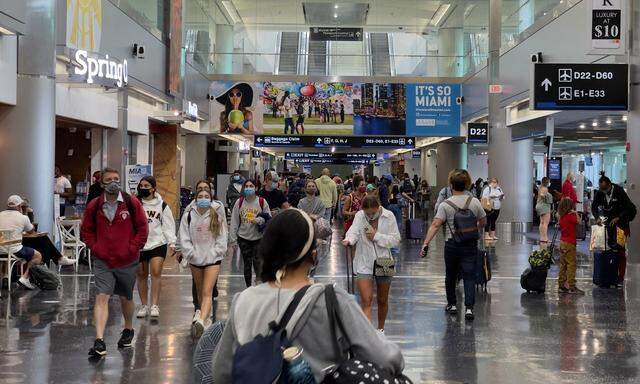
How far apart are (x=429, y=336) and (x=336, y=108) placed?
91.7 feet

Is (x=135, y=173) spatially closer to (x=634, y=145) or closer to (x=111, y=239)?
(x=634, y=145)

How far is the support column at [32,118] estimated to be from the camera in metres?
14.9

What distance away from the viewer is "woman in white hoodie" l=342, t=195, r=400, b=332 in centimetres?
862

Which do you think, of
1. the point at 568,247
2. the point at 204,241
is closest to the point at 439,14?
the point at 568,247

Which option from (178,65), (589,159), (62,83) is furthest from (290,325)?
(589,159)

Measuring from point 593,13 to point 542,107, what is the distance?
6.65 ft

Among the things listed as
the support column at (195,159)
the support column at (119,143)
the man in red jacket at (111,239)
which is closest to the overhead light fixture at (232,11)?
the support column at (195,159)

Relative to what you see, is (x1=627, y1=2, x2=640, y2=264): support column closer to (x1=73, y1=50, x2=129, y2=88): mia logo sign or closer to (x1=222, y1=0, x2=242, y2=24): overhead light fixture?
(x1=73, y1=50, x2=129, y2=88): mia logo sign

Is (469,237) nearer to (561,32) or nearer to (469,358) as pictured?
(469,358)

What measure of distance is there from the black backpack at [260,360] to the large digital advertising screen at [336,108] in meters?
33.0

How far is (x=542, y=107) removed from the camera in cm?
1669

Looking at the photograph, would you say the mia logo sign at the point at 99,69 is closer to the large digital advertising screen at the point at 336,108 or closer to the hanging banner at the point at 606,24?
the hanging banner at the point at 606,24

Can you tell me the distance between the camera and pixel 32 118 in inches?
593

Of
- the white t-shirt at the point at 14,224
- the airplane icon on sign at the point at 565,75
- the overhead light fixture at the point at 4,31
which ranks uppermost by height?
the overhead light fixture at the point at 4,31
